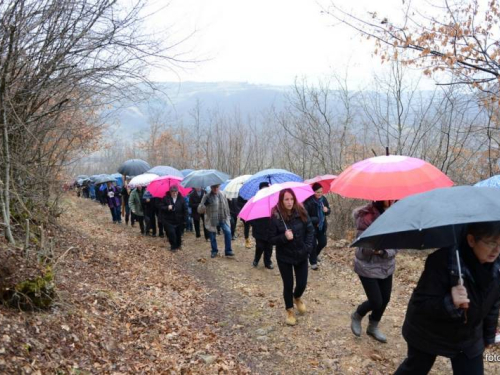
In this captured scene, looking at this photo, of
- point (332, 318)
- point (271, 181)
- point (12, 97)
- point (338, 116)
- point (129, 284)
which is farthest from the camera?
point (338, 116)

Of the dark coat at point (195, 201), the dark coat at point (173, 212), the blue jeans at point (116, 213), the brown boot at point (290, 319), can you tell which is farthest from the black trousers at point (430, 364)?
the blue jeans at point (116, 213)

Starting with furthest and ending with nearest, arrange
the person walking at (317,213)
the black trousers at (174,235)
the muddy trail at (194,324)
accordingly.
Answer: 1. the black trousers at (174,235)
2. the person walking at (317,213)
3. the muddy trail at (194,324)

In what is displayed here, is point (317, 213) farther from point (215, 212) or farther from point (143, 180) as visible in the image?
point (143, 180)

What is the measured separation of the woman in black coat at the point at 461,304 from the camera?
7.85ft

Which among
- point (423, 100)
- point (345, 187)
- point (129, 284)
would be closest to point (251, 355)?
point (345, 187)

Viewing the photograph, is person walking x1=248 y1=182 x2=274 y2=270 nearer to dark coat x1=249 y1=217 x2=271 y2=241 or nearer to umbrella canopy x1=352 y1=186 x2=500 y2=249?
dark coat x1=249 y1=217 x2=271 y2=241

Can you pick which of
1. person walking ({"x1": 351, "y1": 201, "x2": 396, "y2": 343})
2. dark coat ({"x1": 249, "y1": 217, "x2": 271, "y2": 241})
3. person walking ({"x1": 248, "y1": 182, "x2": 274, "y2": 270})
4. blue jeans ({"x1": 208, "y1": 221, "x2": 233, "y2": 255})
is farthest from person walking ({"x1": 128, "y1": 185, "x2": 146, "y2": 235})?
person walking ({"x1": 351, "y1": 201, "x2": 396, "y2": 343})

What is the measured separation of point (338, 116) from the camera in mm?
14125

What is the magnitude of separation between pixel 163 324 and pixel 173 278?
2.49m

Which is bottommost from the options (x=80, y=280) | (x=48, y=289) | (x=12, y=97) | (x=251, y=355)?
(x=251, y=355)

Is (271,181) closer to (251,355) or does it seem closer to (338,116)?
(251,355)

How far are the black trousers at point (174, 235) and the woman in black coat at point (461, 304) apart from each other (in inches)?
330

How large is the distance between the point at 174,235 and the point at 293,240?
6.19 meters

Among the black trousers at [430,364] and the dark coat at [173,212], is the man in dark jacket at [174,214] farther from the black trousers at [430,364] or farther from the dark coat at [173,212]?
the black trousers at [430,364]
